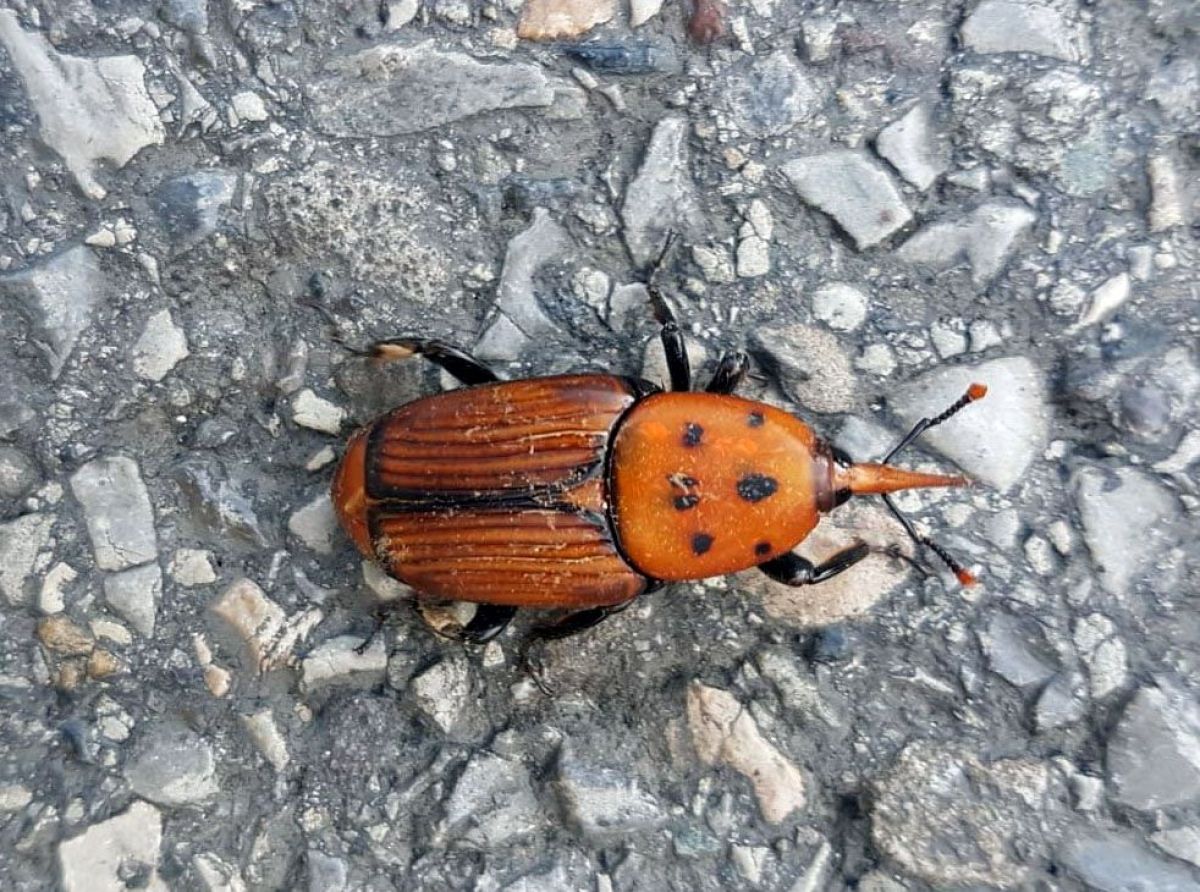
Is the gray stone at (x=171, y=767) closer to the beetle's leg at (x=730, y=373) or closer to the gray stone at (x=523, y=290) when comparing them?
the gray stone at (x=523, y=290)

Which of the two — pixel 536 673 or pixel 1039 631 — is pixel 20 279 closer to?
pixel 536 673

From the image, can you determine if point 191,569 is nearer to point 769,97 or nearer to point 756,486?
point 756,486

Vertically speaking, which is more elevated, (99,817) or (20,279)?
(20,279)

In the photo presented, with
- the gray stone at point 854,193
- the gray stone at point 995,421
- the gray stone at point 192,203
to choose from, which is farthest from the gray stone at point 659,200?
the gray stone at point 192,203

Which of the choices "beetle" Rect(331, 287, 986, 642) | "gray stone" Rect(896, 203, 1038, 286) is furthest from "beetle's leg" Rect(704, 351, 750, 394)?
"gray stone" Rect(896, 203, 1038, 286)

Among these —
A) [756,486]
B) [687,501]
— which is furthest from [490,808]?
[756,486]

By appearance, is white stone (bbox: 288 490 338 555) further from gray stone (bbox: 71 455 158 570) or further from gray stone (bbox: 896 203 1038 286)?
gray stone (bbox: 896 203 1038 286)

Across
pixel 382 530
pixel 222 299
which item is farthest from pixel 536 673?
pixel 222 299
